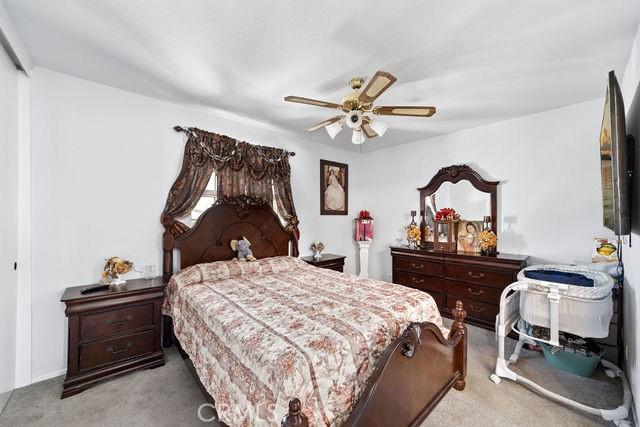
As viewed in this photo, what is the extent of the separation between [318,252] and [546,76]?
342 centimetres

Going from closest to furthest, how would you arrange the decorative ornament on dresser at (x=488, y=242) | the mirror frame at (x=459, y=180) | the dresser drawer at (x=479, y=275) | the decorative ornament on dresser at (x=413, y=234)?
the dresser drawer at (x=479, y=275) → the decorative ornament on dresser at (x=488, y=242) → the mirror frame at (x=459, y=180) → the decorative ornament on dresser at (x=413, y=234)

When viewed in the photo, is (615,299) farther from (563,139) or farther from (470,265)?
(563,139)

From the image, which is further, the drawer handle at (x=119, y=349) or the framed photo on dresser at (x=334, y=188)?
the framed photo on dresser at (x=334, y=188)

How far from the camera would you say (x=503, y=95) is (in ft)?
9.76

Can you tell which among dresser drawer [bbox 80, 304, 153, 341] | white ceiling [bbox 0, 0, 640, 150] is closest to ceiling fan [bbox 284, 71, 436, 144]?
white ceiling [bbox 0, 0, 640, 150]

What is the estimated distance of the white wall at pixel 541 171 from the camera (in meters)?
3.11

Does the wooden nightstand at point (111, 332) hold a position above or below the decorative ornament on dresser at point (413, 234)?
below

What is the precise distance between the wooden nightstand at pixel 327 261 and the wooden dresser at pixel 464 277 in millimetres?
956

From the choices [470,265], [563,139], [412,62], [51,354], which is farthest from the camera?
[470,265]

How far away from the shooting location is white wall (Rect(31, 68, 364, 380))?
2.47 meters

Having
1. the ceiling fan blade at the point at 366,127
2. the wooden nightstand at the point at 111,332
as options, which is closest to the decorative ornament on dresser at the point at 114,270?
the wooden nightstand at the point at 111,332

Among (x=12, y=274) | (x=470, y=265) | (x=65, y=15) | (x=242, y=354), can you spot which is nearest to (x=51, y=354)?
(x=12, y=274)

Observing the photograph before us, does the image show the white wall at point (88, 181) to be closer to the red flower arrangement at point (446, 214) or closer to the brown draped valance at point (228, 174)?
the brown draped valance at point (228, 174)

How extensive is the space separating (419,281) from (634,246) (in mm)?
2452
